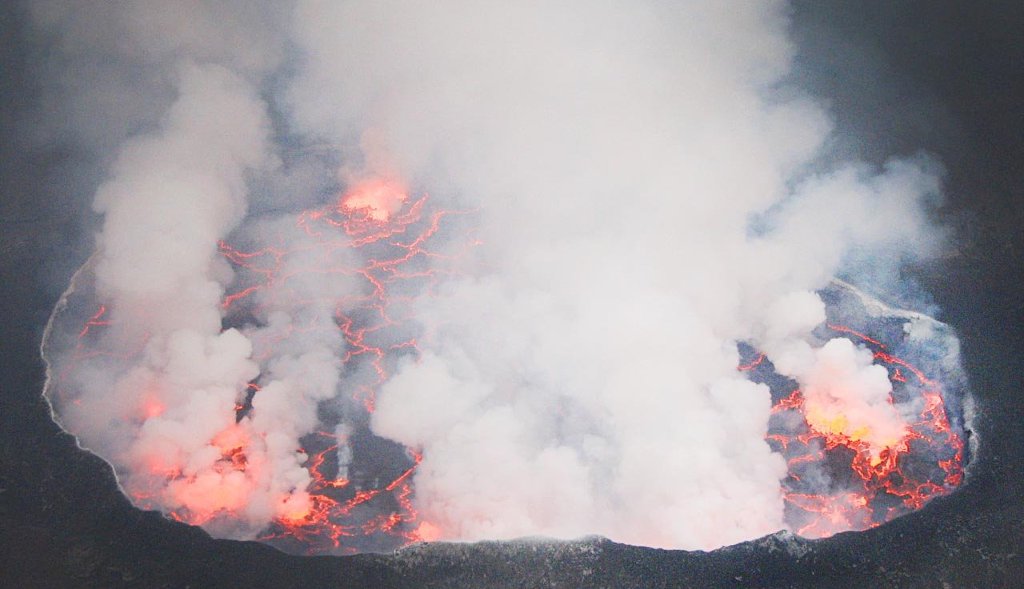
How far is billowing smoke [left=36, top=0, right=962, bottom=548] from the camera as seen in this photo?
13266 millimetres

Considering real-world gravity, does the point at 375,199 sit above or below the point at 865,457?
above

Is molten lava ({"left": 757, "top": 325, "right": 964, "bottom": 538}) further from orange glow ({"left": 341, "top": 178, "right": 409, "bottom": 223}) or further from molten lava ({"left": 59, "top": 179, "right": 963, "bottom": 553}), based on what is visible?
orange glow ({"left": 341, "top": 178, "right": 409, "bottom": 223})

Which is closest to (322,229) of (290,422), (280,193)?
(280,193)

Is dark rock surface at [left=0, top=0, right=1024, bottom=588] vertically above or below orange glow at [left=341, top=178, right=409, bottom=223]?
below

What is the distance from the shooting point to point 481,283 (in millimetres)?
17938

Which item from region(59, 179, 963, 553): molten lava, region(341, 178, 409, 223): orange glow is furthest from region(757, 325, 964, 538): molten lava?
region(341, 178, 409, 223): orange glow

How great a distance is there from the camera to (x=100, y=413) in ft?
43.8

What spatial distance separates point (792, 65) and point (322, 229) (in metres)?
16.7

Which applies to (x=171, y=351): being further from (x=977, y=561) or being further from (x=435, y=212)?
(x=977, y=561)

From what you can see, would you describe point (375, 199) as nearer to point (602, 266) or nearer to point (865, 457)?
point (602, 266)

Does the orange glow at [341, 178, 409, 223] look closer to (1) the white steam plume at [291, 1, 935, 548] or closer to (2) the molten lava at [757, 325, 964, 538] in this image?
(1) the white steam plume at [291, 1, 935, 548]

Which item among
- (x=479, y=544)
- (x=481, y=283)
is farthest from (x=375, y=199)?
(x=479, y=544)

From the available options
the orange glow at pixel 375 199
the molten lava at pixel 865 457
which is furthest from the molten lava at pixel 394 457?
the orange glow at pixel 375 199

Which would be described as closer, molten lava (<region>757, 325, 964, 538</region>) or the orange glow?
molten lava (<region>757, 325, 964, 538</region>)
